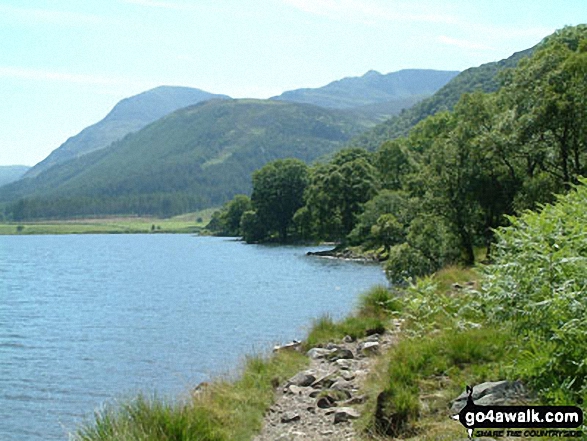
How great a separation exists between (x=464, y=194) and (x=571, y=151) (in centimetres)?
1065

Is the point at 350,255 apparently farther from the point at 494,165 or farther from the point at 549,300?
the point at 549,300

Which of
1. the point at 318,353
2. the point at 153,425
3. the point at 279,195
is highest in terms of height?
the point at 279,195

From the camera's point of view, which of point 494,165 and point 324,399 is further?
point 494,165

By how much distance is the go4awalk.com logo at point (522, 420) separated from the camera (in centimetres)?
623

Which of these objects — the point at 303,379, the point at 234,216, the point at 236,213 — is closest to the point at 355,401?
the point at 303,379

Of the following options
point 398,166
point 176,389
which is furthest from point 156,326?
point 398,166

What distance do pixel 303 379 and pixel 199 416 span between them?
3.71m

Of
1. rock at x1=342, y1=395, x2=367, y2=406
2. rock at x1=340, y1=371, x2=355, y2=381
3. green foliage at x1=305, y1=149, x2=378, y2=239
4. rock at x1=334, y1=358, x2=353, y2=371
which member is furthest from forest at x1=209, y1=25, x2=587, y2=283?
green foliage at x1=305, y1=149, x2=378, y2=239

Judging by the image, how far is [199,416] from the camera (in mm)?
9688

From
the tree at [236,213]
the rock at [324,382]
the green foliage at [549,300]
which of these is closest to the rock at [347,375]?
the rock at [324,382]

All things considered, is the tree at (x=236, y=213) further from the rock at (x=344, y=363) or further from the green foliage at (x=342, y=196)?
the rock at (x=344, y=363)

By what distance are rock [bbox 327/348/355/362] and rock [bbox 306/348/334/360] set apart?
162mm

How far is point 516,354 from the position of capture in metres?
8.45

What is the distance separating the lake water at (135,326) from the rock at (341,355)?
3.01 meters
